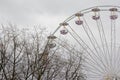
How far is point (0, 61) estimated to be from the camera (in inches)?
1024

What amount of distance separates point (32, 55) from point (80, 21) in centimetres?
497

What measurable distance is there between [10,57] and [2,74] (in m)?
1.35

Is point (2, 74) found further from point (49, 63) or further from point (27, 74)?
point (49, 63)

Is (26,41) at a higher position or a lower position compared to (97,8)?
lower

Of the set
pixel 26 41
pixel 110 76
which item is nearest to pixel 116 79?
pixel 110 76

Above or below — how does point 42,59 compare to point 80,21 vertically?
below

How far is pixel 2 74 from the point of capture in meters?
25.9

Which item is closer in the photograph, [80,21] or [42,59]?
[42,59]

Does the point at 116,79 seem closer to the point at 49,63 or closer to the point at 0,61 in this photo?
the point at 49,63

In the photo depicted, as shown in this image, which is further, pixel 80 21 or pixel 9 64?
pixel 80 21

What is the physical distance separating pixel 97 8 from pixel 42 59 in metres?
6.28

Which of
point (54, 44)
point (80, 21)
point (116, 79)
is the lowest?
point (116, 79)

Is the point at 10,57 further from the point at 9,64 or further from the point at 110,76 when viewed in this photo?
the point at 110,76

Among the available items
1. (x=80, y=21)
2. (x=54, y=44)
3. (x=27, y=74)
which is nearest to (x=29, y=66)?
(x=27, y=74)
